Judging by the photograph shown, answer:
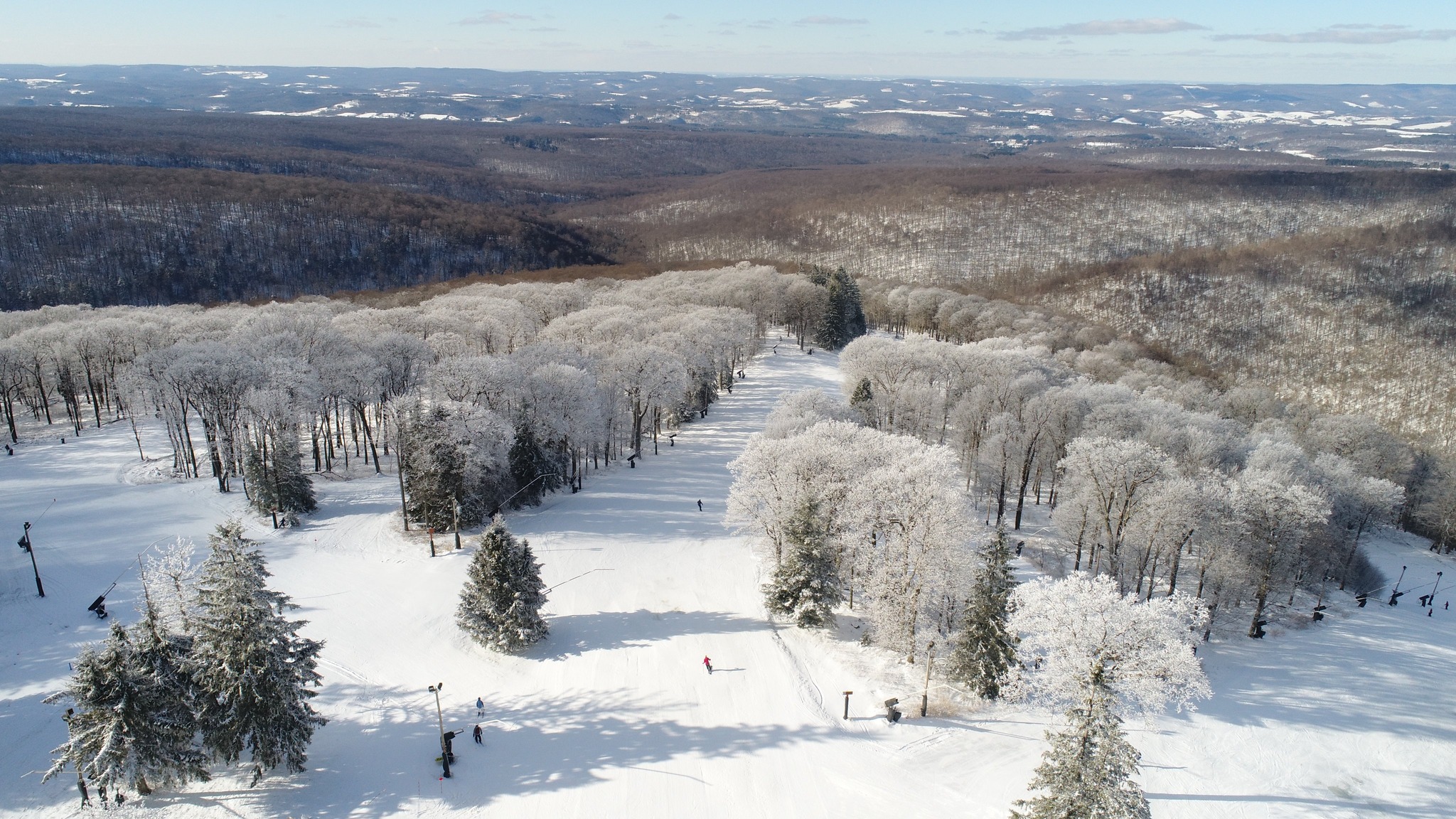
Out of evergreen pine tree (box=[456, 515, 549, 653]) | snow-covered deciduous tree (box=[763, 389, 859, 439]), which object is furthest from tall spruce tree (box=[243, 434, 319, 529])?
snow-covered deciduous tree (box=[763, 389, 859, 439])

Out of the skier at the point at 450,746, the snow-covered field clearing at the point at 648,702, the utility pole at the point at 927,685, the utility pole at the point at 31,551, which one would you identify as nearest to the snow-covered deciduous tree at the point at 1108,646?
the snow-covered field clearing at the point at 648,702

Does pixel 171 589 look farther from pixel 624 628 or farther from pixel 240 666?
pixel 624 628

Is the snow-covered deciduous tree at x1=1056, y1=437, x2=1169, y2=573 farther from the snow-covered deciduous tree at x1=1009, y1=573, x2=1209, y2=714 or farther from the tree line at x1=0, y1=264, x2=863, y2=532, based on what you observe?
the tree line at x1=0, y1=264, x2=863, y2=532

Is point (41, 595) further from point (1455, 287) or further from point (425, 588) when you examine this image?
point (1455, 287)

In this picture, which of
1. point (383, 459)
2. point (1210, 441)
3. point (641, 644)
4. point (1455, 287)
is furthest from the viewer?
point (1455, 287)

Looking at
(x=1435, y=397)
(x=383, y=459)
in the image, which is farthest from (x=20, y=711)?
(x=1435, y=397)

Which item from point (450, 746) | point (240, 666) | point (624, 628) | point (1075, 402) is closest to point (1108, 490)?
point (1075, 402)
